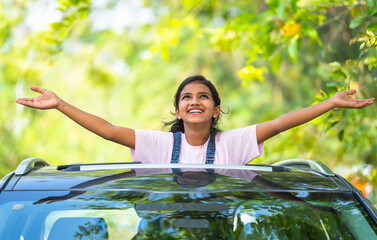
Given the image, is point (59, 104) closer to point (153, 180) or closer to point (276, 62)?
point (153, 180)

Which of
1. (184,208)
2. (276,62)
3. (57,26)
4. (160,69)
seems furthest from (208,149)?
(160,69)

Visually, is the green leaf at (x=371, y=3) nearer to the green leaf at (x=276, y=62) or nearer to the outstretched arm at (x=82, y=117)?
the green leaf at (x=276, y=62)

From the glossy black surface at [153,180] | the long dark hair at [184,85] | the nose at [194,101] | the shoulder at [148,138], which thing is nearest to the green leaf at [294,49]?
the long dark hair at [184,85]

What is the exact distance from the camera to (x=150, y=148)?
3.59m

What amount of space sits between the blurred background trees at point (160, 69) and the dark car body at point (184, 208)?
2.35 metres

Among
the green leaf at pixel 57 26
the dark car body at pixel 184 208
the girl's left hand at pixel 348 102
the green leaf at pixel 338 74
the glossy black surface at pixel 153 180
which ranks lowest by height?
the dark car body at pixel 184 208

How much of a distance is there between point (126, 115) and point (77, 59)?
5.13ft

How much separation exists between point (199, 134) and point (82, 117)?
74 cm

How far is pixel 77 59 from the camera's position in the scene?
42.5 feet

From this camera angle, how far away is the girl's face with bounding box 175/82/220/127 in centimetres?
377

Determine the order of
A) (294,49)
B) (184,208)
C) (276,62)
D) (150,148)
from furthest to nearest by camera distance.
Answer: (276,62) < (294,49) < (150,148) < (184,208)

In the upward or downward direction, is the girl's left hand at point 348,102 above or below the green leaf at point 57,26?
below

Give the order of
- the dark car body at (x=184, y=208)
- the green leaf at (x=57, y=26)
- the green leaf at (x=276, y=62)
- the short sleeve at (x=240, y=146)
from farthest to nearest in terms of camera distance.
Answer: the green leaf at (x=57, y=26), the green leaf at (x=276, y=62), the short sleeve at (x=240, y=146), the dark car body at (x=184, y=208)

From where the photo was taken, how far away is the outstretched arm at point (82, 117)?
3.18 metres
